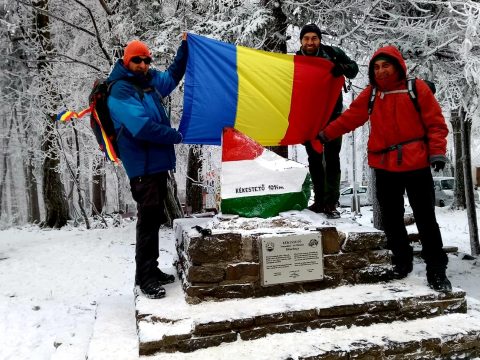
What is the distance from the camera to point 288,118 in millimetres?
4605

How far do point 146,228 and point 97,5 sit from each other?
36.6 ft

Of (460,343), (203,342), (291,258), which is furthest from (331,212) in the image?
(203,342)

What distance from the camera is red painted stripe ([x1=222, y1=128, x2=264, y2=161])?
407cm

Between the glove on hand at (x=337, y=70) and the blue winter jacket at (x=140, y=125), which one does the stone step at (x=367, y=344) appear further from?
the glove on hand at (x=337, y=70)

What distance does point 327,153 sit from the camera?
183 inches

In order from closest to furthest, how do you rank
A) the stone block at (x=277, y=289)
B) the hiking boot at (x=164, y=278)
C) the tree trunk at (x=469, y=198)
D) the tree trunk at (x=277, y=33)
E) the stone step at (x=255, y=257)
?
1. the stone step at (x=255, y=257)
2. the stone block at (x=277, y=289)
3. the hiking boot at (x=164, y=278)
4. the tree trunk at (x=277, y=33)
5. the tree trunk at (x=469, y=198)

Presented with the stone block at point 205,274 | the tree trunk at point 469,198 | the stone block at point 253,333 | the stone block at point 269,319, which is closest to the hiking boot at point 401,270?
the stone block at point 269,319

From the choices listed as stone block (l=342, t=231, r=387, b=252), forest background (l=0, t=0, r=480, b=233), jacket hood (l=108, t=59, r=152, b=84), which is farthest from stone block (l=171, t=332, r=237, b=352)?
forest background (l=0, t=0, r=480, b=233)

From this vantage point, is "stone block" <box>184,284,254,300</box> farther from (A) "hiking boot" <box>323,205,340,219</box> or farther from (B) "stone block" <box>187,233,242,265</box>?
(A) "hiking boot" <box>323,205,340,219</box>

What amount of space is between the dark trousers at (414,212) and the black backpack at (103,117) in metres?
2.48

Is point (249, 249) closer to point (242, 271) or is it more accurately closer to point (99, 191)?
point (242, 271)

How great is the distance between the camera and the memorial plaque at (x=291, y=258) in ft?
12.3

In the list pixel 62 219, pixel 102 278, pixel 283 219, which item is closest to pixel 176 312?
pixel 283 219

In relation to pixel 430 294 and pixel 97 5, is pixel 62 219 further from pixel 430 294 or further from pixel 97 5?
pixel 430 294
